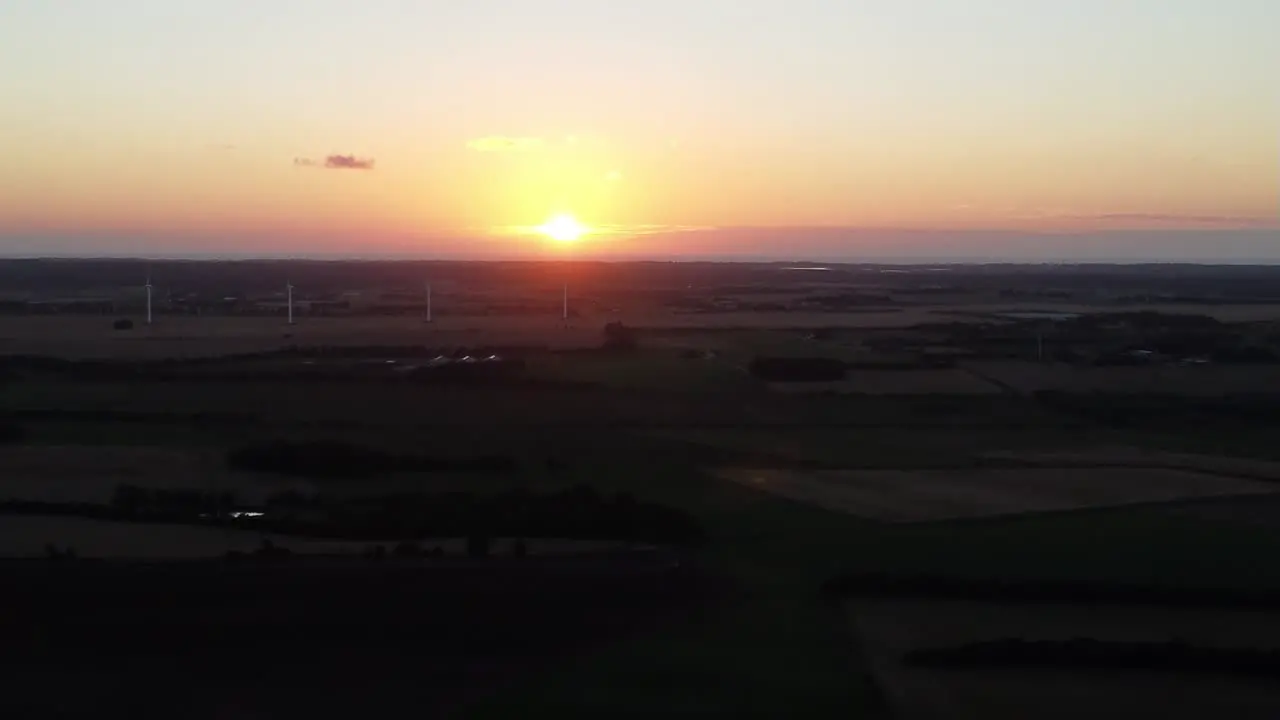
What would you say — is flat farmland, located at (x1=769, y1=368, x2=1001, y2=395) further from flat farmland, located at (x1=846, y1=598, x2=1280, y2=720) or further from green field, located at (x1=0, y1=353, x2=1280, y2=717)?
flat farmland, located at (x1=846, y1=598, x2=1280, y2=720)

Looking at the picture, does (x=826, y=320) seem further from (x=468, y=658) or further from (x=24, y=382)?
(x=468, y=658)

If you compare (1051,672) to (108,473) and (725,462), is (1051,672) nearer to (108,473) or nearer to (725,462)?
(725,462)

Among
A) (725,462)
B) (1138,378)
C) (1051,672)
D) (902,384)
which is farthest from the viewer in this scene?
(1138,378)

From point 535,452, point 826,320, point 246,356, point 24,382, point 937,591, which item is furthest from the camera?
point 826,320

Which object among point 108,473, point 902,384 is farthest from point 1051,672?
point 902,384

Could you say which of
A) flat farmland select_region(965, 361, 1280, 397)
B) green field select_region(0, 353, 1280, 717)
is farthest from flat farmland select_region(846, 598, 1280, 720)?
flat farmland select_region(965, 361, 1280, 397)

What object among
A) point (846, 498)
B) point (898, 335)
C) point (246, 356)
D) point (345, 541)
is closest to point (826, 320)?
point (898, 335)
